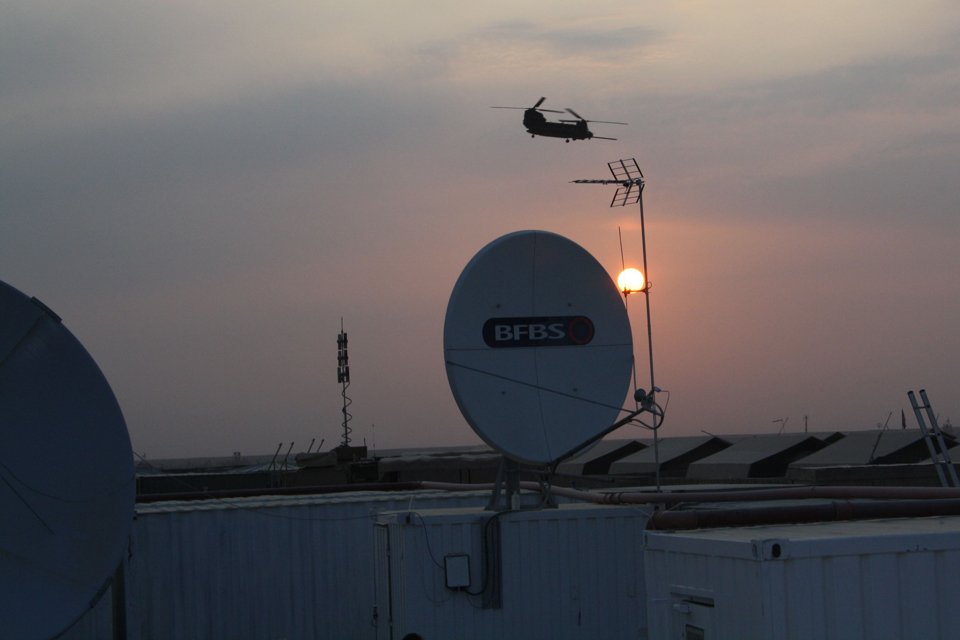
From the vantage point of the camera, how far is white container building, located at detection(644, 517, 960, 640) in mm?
8227

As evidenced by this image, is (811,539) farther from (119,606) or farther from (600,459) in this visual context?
(600,459)

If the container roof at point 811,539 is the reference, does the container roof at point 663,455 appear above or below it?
below

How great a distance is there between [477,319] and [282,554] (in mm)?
7032

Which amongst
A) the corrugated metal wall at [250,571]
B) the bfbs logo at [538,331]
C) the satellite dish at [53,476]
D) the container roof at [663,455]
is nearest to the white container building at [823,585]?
the bfbs logo at [538,331]

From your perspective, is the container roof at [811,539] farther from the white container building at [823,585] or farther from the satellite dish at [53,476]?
the satellite dish at [53,476]

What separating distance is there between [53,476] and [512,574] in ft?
19.7

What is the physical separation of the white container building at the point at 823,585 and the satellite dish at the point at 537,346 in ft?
14.1

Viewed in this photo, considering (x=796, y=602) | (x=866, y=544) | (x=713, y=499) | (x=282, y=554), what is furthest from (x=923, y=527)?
(x=282, y=554)

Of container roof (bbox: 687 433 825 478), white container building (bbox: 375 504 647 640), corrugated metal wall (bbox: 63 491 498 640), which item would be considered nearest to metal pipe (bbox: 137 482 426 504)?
corrugated metal wall (bbox: 63 491 498 640)

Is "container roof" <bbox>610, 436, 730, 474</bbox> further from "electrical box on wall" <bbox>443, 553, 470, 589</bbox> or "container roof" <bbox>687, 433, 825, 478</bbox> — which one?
"electrical box on wall" <bbox>443, 553, 470, 589</bbox>

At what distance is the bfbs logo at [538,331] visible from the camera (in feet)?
43.8

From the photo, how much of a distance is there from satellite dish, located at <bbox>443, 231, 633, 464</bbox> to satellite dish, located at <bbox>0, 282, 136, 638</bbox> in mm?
4526

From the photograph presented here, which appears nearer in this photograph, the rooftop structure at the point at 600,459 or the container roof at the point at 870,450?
the container roof at the point at 870,450

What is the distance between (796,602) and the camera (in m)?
8.22
